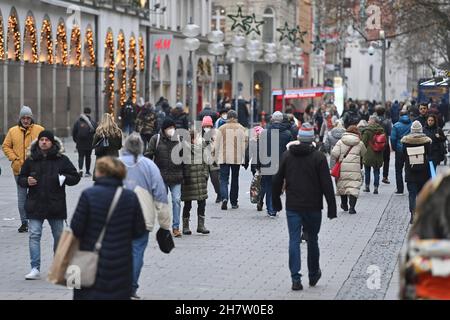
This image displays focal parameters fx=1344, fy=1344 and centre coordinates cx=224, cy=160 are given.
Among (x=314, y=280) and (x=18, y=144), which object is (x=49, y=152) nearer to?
(x=314, y=280)

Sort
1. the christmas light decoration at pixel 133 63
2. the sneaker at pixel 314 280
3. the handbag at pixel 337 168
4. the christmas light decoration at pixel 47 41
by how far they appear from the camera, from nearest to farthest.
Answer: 1. the sneaker at pixel 314 280
2. the handbag at pixel 337 168
3. the christmas light decoration at pixel 47 41
4. the christmas light decoration at pixel 133 63

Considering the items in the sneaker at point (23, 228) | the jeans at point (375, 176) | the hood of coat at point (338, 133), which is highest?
the hood of coat at point (338, 133)

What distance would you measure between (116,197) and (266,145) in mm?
12485

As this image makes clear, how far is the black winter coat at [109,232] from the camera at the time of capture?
995 cm

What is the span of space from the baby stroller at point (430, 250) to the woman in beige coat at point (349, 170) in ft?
43.6

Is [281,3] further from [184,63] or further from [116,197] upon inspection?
[116,197]

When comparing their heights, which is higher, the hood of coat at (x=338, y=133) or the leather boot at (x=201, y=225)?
the hood of coat at (x=338, y=133)

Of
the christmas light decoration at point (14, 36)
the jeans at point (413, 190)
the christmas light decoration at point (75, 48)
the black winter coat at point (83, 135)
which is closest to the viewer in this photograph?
the jeans at point (413, 190)

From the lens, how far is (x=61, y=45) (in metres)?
48.8

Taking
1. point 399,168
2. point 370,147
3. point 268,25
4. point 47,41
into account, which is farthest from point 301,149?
point 268,25

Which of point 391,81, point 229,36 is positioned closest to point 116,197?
point 229,36

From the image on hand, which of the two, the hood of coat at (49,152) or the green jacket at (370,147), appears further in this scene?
the green jacket at (370,147)

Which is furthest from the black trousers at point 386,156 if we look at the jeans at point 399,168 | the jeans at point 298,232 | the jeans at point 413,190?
the jeans at point 298,232

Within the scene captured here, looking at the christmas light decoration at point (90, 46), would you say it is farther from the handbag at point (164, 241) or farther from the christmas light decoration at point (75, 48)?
the handbag at point (164, 241)
